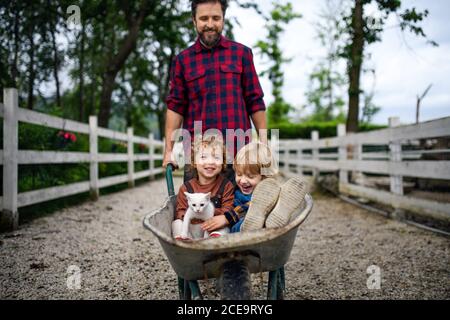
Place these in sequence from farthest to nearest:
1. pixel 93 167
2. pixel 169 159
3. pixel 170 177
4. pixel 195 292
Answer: pixel 93 167 → pixel 169 159 → pixel 170 177 → pixel 195 292

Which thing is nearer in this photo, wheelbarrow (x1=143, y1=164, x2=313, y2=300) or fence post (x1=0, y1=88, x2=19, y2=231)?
wheelbarrow (x1=143, y1=164, x2=313, y2=300)

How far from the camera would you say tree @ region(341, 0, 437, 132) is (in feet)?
19.6

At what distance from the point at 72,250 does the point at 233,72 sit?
2244 mm

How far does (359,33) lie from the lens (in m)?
6.99

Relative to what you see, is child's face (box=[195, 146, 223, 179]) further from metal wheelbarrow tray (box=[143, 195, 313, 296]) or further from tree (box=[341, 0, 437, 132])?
tree (box=[341, 0, 437, 132])

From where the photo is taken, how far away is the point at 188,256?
1.59 meters

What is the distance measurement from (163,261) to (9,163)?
2.04 metres

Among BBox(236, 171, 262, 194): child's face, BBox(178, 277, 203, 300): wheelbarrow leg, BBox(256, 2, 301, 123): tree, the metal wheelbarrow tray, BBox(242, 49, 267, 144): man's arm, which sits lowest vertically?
BBox(178, 277, 203, 300): wheelbarrow leg

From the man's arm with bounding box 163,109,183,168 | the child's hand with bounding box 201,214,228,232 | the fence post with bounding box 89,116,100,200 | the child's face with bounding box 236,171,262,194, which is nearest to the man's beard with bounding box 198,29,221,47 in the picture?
the man's arm with bounding box 163,109,183,168

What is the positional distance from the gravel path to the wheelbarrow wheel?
916 millimetres

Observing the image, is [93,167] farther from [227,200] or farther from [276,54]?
[276,54]

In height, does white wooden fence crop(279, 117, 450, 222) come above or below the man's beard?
below

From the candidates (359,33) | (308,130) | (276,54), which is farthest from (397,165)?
(276,54)

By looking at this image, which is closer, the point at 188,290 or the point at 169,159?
the point at 188,290
